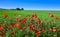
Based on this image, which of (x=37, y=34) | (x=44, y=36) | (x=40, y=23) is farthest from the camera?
(x=40, y=23)

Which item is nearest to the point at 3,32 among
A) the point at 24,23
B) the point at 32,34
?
the point at 24,23

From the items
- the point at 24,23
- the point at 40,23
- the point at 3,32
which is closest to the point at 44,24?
the point at 40,23

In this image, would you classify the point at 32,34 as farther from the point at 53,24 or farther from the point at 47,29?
the point at 53,24

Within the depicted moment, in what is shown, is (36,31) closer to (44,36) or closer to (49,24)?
(44,36)

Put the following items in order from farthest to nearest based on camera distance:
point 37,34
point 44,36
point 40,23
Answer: point 40,23 → point 44,36 → point 37,34

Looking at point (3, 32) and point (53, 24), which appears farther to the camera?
point (53, 24)

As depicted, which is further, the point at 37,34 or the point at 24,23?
the point at 24,23

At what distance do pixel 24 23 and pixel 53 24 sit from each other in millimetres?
986

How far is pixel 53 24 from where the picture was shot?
7016 mm

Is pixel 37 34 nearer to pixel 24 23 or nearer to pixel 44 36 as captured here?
pixel 44 36

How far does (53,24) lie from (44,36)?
921 millimetres

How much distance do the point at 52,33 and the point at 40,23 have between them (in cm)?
58

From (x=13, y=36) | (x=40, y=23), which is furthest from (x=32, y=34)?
(x=40, y=23)

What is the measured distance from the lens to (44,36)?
6215 millimetres
